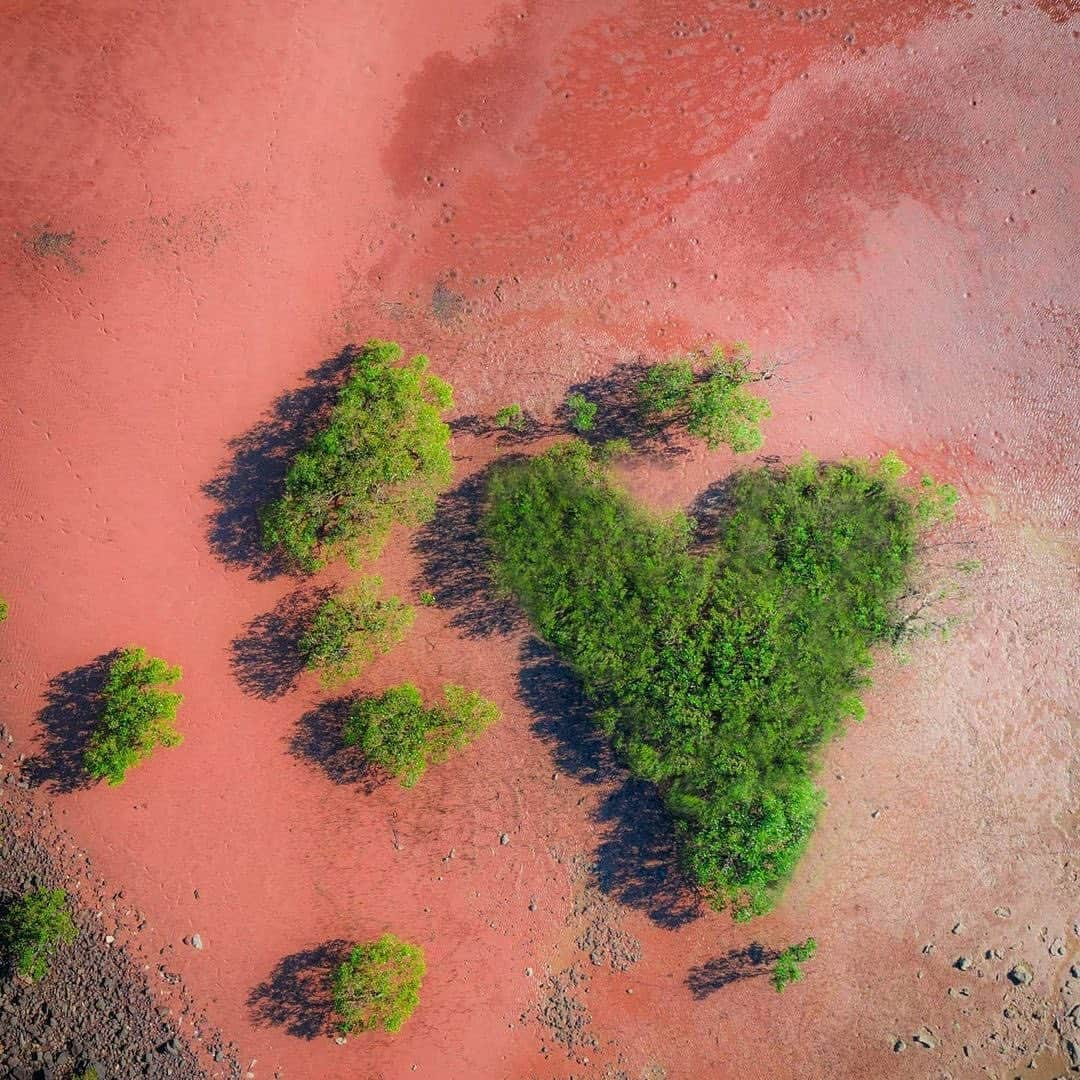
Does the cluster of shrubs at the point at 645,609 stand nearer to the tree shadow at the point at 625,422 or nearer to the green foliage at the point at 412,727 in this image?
the green foliage at the point at 412,727

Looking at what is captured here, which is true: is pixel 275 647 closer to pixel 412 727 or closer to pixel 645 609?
pixel 412 727

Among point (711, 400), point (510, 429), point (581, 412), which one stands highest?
point (510, 429)

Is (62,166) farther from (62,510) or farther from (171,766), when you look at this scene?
(171,766)

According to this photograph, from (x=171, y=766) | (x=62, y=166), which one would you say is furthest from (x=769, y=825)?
(x=62, y=166)

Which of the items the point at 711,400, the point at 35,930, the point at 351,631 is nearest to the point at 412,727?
the point at 351,631

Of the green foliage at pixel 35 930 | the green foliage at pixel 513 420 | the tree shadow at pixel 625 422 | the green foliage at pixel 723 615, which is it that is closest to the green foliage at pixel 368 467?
the green foliage at pixel 513 420
